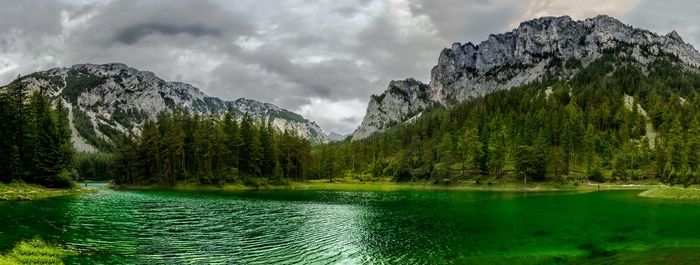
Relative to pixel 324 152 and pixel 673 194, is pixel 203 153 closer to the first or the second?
pixel 324 152

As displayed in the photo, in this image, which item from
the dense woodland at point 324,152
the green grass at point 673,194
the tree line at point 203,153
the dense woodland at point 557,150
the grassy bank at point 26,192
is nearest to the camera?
the grassy bank at point 26,192

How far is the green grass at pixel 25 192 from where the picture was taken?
62.2 meters

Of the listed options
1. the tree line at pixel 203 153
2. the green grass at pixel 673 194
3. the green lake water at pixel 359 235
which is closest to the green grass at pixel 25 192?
the green lake water at pixel 359 235

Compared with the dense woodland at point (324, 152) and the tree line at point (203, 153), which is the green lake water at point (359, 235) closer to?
the dense woodland at point (324, 152)

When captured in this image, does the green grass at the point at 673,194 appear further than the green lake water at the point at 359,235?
Yes

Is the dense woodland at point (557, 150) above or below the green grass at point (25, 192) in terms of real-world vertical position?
above

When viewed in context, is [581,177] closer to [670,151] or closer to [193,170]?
[670,151]

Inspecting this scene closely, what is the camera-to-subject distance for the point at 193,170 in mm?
128000

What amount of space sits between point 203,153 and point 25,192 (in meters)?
57.9

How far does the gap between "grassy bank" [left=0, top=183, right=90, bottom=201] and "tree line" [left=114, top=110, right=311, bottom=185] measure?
36459 mm

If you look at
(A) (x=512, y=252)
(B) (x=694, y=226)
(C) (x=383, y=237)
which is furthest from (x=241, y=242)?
(B) (x=694, y=226)

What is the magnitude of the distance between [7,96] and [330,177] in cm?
10584

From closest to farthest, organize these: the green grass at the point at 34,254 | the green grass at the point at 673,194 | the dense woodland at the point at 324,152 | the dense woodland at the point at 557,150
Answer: the green grass at the point at 34,254, the green grass at the point at 673,194, the dense woodland at the point at 324,152, the dense woodland at the point at 557,150

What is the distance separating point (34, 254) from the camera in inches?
992
